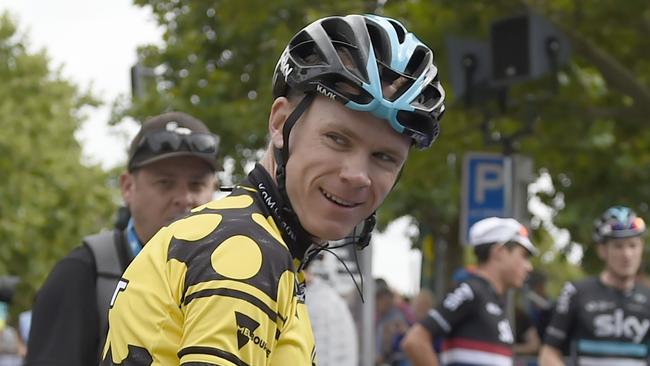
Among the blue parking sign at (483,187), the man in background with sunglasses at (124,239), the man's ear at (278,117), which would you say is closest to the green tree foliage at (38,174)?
the blue parking sign at (483,187)

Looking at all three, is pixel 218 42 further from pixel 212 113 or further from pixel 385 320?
pixel 385 320

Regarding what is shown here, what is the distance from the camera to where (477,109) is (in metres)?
14.8

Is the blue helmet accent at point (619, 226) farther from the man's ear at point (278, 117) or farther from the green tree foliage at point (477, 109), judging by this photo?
the man's ear at point (278, 117)

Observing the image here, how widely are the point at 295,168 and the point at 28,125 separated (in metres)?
43.7

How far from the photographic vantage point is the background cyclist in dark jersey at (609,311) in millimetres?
8508

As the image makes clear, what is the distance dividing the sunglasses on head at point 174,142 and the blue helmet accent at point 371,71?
1599 mm

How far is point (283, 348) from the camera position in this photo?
264cm

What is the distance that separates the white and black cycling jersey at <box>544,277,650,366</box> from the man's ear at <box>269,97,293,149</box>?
5.99m

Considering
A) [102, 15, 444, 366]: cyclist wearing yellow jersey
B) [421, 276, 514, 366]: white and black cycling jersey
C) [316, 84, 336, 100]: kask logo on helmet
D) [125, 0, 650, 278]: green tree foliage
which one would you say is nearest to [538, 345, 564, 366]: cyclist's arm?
[421, 276, 514, 366]: white and black cycling jersey

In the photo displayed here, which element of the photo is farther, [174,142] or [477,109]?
[477,109]

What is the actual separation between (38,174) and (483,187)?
34.8 metres

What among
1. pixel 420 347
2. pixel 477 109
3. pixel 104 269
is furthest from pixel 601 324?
pixel 477 109

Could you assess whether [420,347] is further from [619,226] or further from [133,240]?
[133,240]

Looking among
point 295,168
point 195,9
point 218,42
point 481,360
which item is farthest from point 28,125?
point 295,168
